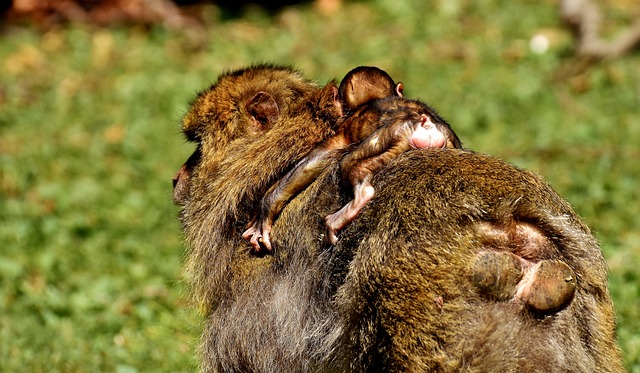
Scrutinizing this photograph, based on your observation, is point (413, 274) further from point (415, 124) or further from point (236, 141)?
point (236, 141)

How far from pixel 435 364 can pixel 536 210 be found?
64 cm

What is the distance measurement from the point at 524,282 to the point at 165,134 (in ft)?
24.3

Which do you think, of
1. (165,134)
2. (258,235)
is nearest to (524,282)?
(258,235)

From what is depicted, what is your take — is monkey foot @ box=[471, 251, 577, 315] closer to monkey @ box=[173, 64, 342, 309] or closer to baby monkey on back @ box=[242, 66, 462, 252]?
baby monkey on back @ box=[242, 66, 462, 252]

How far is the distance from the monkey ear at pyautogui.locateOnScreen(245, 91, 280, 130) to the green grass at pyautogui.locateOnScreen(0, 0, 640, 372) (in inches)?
42.6

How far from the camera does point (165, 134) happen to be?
411 inches

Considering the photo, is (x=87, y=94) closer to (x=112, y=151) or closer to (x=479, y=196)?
(x=112, y=151)

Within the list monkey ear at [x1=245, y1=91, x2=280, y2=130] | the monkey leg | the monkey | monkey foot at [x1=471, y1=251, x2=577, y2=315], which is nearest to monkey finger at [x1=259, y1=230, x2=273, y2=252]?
the monkey

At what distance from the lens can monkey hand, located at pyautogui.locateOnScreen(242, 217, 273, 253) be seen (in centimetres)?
423

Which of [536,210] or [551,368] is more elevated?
[536,210]

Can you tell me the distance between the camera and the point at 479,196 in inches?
140

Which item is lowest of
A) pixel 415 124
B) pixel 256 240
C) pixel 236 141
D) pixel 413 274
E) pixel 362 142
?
pixel 256 240

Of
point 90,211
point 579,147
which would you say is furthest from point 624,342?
point 90,211

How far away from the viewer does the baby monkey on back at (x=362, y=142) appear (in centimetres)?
391
